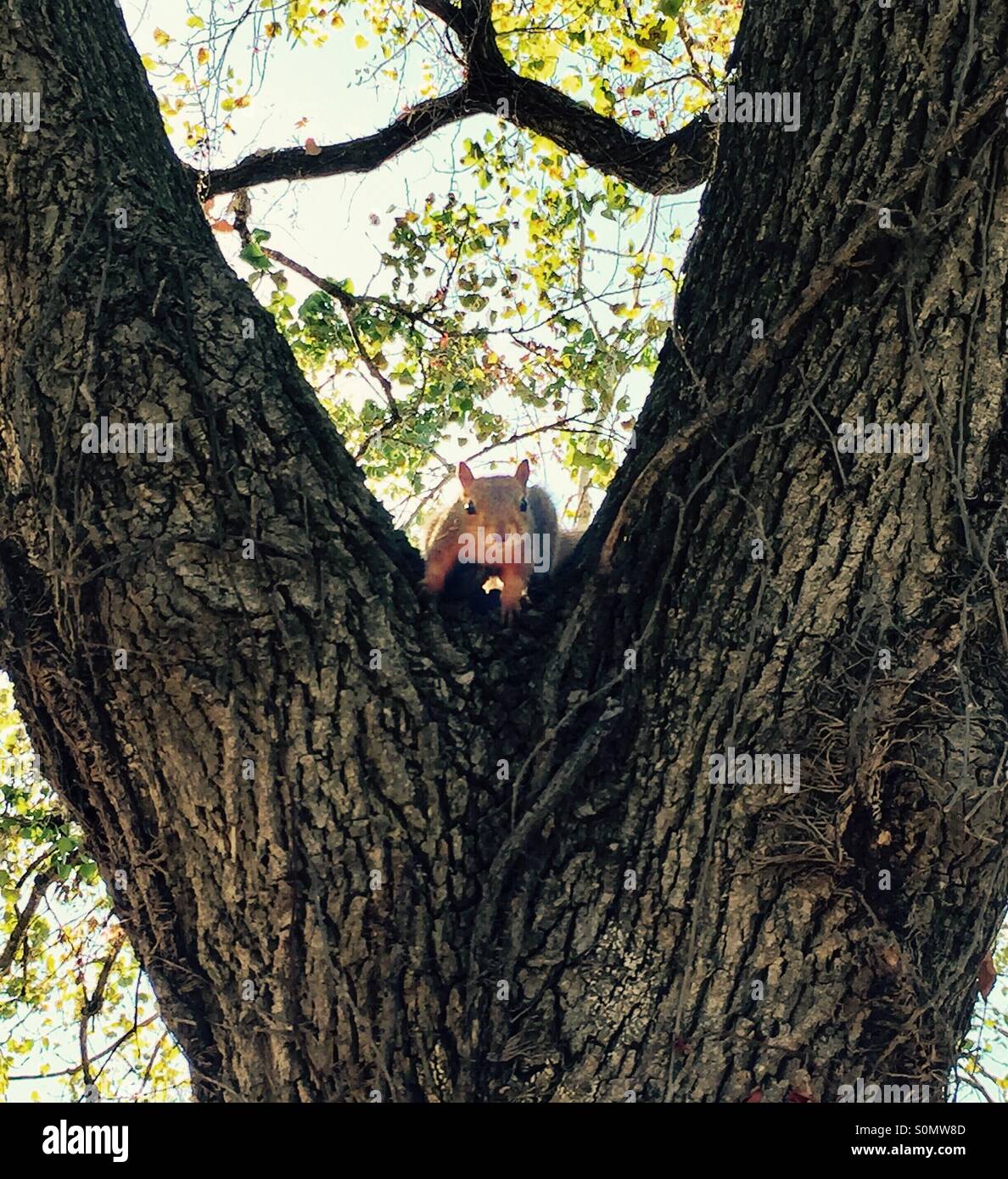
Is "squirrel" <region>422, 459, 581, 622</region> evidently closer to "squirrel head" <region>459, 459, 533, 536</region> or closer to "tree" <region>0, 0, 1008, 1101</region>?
"squirrel head" <region>459, 459, 533, 536</region>

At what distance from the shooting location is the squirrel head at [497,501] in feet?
17.3

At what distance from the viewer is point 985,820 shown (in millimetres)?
2879

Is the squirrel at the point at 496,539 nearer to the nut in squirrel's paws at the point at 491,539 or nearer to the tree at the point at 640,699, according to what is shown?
the nut in squirrel's paws at the point at 491,539

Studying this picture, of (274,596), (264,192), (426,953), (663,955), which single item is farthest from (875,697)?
(264,192)

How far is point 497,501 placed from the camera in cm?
545

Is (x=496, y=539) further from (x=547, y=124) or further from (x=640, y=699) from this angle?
(x=547, y=124)

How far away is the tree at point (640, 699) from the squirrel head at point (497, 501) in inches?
84.3

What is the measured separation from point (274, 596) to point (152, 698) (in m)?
0.39

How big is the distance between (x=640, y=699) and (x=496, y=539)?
1907mm

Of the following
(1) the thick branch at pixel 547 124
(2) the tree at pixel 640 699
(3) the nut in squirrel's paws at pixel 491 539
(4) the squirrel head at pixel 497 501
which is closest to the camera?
(2) the tree at pixel 640 699

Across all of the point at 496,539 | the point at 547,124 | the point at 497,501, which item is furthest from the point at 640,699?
the point at 547,124

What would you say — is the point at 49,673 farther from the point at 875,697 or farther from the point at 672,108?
the point at 672,108

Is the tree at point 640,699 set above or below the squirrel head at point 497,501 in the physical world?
below

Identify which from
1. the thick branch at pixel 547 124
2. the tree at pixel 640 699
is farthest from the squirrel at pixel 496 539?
the thick branch at pixel 547 124
